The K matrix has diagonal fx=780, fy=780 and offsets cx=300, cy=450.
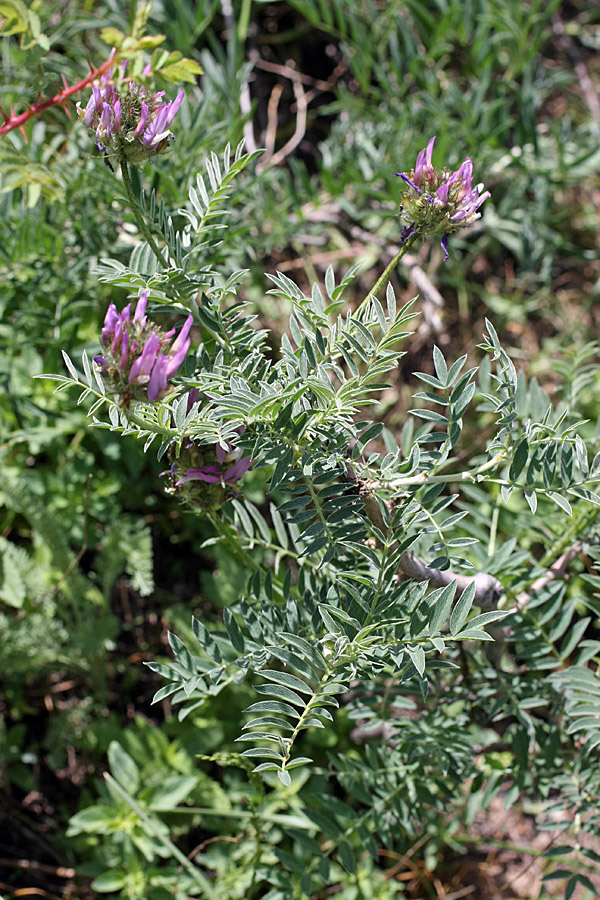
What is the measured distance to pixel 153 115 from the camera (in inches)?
45.4

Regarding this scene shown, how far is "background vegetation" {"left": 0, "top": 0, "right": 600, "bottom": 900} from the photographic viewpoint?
1762 millimetres

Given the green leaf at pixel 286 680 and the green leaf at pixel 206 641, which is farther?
the green leaf at pixel 206 641

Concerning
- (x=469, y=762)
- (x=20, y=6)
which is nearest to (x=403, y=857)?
(x=469, y=762)

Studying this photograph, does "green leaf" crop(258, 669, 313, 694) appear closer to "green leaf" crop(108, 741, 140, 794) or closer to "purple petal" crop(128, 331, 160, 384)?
"purple petal" crop(128, 331, 160, 384)

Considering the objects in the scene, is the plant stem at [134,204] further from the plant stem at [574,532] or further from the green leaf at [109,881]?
the green leaf at [109,881]

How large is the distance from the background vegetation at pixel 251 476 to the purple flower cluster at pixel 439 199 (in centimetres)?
47

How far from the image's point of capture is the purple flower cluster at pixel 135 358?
1.10 m

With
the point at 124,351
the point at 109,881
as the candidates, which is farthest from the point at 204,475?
the point at 109,881

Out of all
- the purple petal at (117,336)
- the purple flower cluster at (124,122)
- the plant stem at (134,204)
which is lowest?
the purple petal at (117,336)

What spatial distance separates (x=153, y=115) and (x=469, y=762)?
4.28ft

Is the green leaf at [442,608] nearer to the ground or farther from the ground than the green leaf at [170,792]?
farther from the ground

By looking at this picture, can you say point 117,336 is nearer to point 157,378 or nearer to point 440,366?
point 157,378

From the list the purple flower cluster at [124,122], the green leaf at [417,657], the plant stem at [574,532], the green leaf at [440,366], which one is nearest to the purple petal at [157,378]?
the purple flower cluster at [124,122]

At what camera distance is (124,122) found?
1138 millimetres
